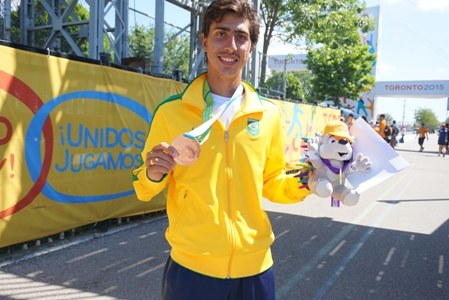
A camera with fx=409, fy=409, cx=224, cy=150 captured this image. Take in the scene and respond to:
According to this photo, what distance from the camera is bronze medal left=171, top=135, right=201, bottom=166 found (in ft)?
5.12

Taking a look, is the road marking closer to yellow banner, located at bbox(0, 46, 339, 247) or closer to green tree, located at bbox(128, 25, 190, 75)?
yellow banner, located at bbox(0, 46, 339, 247)

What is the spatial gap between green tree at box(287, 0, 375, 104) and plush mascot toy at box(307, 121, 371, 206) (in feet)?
50.6

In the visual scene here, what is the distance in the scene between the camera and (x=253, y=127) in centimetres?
198

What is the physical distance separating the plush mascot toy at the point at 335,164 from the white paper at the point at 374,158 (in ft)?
0.15

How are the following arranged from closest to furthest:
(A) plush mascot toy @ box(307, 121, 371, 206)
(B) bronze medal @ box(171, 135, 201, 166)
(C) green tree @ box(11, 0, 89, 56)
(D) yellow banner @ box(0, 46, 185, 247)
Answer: (B) bronze medal @ box(171, 135, 201, 166), (A) plush mascot toy @ box(307, 121, 371, 206), (D) yellow banner @ box(0, 46, 185, 247), (C) green tree @ box(11, 0, 89, 56)

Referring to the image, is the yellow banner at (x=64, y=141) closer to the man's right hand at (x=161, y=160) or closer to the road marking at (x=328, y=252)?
the road marking at (x=328, y=252)

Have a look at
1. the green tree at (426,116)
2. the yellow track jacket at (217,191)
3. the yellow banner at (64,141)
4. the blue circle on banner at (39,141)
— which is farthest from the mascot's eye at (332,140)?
the green tree at (426,116)

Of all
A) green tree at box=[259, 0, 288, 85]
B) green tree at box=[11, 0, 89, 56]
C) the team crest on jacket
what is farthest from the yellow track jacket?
green tree at box=[259, 0, 288, 85]

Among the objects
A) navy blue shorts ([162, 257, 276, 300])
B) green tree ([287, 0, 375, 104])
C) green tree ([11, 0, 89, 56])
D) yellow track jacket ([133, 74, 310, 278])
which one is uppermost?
green tree ([287, 0, 375, 104])

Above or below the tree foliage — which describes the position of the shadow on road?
below

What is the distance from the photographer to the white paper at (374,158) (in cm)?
187

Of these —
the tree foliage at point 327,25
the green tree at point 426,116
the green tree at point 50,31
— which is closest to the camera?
the green tree at point 50,31

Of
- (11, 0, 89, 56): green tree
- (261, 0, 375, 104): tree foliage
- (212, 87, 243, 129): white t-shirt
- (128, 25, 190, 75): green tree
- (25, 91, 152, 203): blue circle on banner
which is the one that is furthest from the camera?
(128, 25, 190, 75): green tree

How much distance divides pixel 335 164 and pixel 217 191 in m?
0.55
